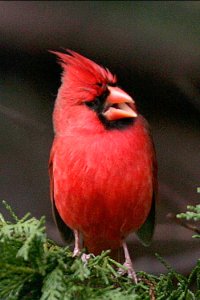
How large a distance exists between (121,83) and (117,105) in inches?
53.0

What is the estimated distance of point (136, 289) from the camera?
82.9 inches

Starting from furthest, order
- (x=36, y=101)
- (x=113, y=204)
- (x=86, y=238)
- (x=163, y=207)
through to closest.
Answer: (x=36, y=101)
(x=163, y=207)
(x=86, y=238)
(x=113, y=204)

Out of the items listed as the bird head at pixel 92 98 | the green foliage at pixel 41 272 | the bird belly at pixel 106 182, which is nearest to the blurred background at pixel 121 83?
the bird head at pixel 92 98

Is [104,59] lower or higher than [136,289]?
higher

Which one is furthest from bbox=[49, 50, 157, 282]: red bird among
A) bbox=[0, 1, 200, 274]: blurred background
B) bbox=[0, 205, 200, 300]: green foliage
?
bbox=[0, 1, 200, 274]: blurred background

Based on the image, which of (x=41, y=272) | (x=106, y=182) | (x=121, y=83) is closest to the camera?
(x=41, y=272)

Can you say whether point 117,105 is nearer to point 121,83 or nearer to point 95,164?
point 95,164

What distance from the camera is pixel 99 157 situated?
8.49 feet

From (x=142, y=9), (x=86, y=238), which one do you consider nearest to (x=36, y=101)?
(x=142, y=9)

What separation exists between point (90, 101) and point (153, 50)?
1371 millimetres

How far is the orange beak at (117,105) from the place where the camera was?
2602 millimetres

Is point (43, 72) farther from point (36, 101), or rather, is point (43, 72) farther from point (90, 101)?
point (90, 101)

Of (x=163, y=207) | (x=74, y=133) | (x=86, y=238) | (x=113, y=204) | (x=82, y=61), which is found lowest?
(x=163, y=207)

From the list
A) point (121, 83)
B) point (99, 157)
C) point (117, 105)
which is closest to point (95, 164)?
point (99, 157)
